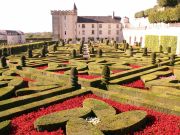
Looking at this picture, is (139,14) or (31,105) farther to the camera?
(139,14)

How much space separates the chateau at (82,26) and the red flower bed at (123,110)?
78.2m

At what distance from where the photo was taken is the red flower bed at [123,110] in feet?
35.9

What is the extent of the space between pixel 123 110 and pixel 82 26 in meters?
84.2

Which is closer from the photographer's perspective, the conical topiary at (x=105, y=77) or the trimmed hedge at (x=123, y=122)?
the trimmed hedge at (x=123, y=122)

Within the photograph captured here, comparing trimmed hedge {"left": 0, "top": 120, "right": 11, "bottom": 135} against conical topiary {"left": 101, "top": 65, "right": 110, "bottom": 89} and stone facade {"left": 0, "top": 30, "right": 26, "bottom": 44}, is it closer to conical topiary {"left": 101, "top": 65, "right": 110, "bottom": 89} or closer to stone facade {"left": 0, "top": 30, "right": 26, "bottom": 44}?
conical topiary {"left": 101, "top": 65, "right": 110, "bottom": 89}

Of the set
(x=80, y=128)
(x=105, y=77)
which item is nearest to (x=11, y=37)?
(x=105, y=77)

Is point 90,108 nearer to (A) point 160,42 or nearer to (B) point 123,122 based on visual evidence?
(B) point 123,122

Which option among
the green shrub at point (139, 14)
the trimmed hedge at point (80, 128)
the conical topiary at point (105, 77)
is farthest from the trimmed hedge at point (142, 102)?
the green shrub at point (139, 14)

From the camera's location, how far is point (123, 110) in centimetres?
1364

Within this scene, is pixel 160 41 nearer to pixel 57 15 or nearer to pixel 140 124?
pixel 140 124

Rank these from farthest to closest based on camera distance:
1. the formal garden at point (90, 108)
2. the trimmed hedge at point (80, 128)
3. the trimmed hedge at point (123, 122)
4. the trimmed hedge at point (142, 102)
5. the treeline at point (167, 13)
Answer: the treeline at point (167, 13)
the trimmed hedge at point (142, 102)
the formal garden at point (90, 108)
the trimmed hedge at point (123, 122)
the trimmed hedge at point (80, 128)

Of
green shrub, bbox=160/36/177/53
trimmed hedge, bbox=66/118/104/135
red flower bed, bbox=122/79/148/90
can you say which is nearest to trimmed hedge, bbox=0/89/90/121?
trimmed hedge, bbox=66/118/104/135

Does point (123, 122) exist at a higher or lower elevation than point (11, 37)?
lower

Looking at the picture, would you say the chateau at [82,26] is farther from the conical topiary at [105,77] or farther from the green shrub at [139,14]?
the conical topiary at [105,77]
